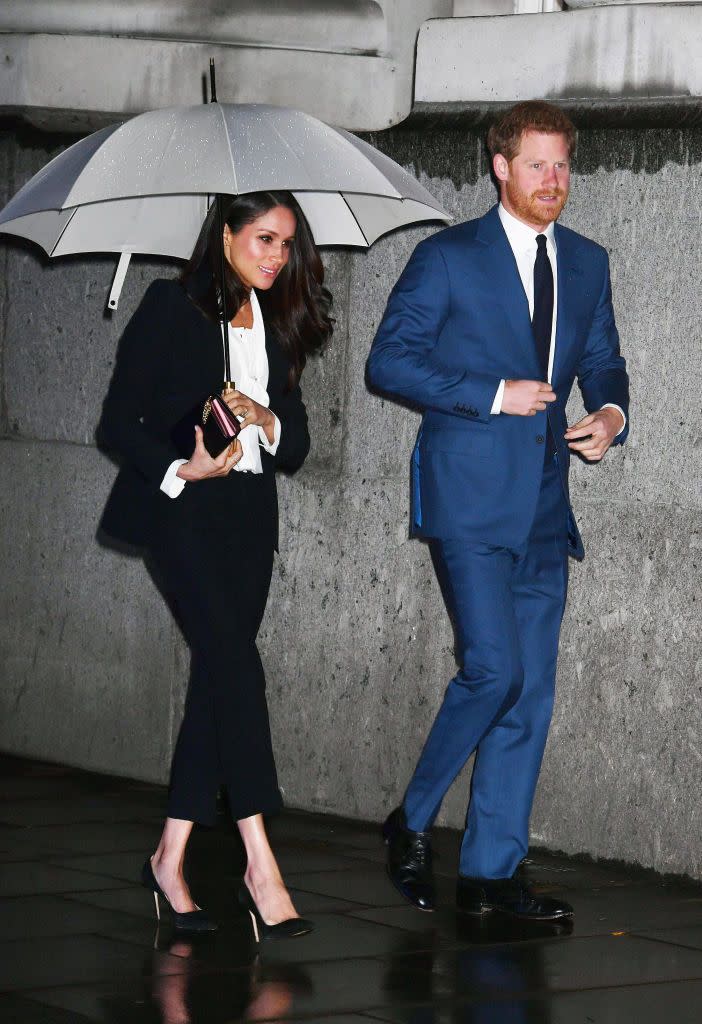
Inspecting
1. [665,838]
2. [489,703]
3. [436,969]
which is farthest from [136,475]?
[665,838]

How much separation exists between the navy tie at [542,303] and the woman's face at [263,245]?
819 mm

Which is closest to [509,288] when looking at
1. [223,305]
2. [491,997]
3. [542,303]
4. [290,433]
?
[542,303]

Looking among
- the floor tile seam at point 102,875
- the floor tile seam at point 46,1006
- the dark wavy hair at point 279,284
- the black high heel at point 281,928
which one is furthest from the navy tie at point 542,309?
the floor tile seam at point 46,1006

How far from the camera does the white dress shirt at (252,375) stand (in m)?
5.65

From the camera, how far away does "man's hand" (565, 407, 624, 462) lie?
589 cm

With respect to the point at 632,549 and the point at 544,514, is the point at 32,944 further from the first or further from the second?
the point at 632,549

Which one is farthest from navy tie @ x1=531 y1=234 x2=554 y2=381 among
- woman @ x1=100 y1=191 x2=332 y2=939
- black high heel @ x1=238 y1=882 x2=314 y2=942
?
black high heel @ x1=238 y1=882 x2=314 y2=942

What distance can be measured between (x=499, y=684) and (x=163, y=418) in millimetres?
1265

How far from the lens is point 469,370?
5.95m

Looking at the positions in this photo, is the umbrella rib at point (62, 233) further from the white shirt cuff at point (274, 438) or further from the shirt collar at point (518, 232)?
the shirt collar at point (518, 232)

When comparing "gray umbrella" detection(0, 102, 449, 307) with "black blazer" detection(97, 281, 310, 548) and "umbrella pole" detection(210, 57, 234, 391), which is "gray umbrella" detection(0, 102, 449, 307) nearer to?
"umbrella pole" detection(210, 57, 234, 391)

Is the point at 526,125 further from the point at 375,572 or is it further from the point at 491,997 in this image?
the point at 491,997

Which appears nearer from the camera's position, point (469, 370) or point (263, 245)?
point (263, 245)

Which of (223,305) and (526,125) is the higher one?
(526,125)
